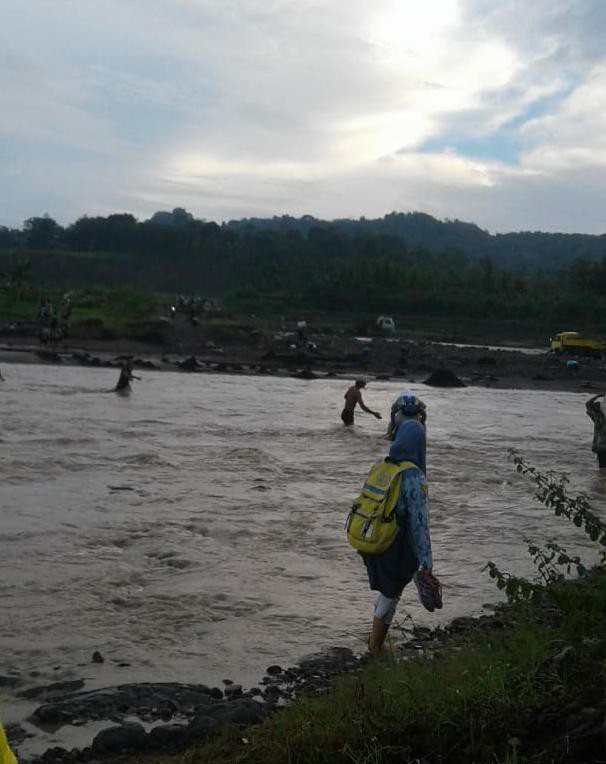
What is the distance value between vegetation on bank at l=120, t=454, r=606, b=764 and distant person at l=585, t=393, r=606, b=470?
428 inches

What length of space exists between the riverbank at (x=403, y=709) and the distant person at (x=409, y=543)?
47cm

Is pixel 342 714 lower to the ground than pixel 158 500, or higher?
higher

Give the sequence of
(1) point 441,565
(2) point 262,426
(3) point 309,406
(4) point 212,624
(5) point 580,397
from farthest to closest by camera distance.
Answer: (5) point 580,397 < (3) point 309,406 < (2) point 262,426 < (1) point 441,565 < (4) point 212,624

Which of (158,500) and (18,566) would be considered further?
(158,500)

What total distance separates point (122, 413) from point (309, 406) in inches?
274

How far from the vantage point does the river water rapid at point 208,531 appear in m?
7.34

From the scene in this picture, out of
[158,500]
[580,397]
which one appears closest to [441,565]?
[158,500]

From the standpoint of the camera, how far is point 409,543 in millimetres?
6039

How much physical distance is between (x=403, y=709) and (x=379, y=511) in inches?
65.2

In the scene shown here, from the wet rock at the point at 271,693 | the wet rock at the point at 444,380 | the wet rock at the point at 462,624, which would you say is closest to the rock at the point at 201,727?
the wet rock at the point at 271,693

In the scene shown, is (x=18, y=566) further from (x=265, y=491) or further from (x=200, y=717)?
(x=265, y=491)

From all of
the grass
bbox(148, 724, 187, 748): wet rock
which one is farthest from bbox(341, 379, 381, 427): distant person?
bbox(148, 724, 187, 748): wet rock

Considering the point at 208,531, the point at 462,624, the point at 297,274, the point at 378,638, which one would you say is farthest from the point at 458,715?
the point at 297,274

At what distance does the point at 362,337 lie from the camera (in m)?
65.5
